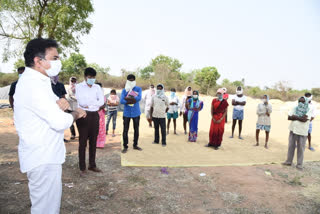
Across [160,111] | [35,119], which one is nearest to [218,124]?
[160,111]

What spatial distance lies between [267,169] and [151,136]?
394cm

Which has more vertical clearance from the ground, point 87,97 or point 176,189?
point 87,97

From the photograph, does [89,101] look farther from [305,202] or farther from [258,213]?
[305,202]

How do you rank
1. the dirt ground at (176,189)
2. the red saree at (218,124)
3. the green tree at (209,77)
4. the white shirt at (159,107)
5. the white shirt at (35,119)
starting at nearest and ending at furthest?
the white shirt at (35,119)
the dirt ground at (176,189)
the red saree at (218,124)
the white shirt at (159,107)
the green tree at (209,77)

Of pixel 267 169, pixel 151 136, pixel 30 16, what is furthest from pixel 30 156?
pixel 30 16

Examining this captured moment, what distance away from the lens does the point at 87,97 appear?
4172mm

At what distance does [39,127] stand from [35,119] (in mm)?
71

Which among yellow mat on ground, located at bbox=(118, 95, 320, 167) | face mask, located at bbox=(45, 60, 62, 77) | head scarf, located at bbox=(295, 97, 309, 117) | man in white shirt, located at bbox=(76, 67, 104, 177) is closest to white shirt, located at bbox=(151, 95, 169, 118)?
yellow mat on ground, located at bbox=(118, 95, 320, 167)

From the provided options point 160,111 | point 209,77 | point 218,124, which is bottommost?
point 218,124

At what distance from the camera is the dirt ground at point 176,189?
122 inches

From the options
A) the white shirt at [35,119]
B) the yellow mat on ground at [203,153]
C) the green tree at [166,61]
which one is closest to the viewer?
the white shirt at [35,119]

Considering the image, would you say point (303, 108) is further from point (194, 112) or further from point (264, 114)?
point (194, 112)

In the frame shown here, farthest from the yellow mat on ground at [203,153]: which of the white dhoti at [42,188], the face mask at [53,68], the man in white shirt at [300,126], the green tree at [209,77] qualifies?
the green tree at [209,77]

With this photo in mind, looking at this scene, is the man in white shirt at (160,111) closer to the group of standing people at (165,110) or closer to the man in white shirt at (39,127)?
the group of standing people at (165,110)
